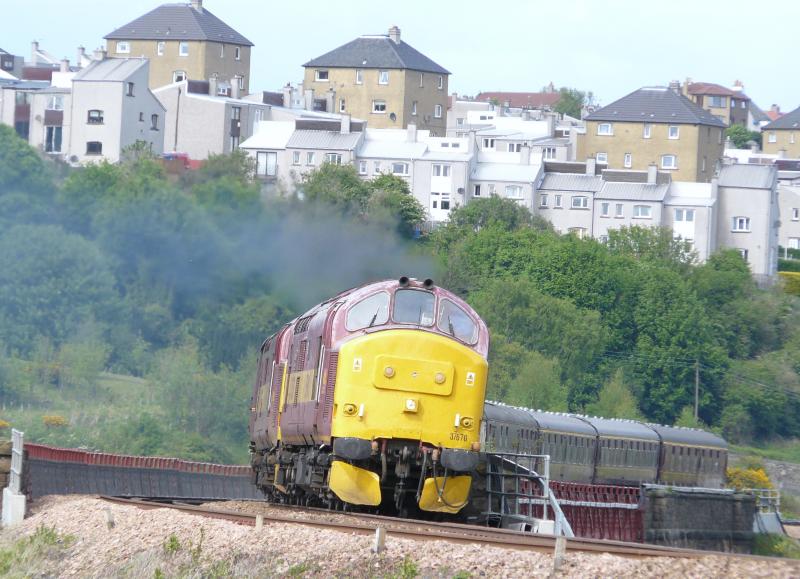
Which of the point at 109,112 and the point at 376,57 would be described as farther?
the point at 376,57

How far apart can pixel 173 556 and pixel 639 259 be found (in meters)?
102

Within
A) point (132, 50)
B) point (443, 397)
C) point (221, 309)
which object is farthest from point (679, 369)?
point (443, 397)

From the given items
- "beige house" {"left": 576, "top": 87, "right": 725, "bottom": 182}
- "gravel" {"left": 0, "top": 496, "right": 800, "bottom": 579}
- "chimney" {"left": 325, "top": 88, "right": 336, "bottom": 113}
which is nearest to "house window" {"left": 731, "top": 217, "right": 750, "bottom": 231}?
"beige house" {"left": 576, "top": 87, "right": 725, "bottom": 182}

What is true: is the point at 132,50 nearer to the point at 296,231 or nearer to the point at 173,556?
the point at 296,231

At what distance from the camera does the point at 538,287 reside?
108438mm

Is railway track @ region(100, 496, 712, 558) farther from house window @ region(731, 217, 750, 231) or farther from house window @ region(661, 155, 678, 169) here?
house window @ region(661, 155, 678, 169)

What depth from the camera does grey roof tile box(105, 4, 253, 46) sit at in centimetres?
14912

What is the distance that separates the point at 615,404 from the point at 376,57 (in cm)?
6353

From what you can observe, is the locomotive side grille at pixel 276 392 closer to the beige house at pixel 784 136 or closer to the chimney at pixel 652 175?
the chimney at pixel 652 175

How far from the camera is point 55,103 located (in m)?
128

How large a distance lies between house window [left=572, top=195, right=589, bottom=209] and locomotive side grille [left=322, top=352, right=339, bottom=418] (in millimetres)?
101505

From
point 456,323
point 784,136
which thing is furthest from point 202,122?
point 456,323

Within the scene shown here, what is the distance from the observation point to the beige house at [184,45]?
5832 inches

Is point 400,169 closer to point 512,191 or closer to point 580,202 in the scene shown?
point 512,191
